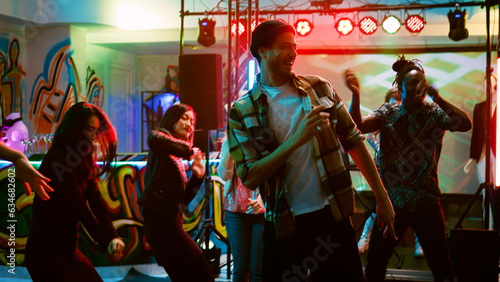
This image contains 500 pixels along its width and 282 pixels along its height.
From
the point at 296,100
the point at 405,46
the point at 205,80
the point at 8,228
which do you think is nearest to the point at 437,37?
the point at 405,46

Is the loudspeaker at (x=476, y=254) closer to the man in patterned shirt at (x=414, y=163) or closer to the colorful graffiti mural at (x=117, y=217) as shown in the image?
the man in patterned shirt at (x=414, y=163)

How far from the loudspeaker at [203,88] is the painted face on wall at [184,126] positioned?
1.61m

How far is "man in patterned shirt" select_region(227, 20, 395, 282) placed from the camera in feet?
5.92

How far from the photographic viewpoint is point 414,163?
3.12 metres

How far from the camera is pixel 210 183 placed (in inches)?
216

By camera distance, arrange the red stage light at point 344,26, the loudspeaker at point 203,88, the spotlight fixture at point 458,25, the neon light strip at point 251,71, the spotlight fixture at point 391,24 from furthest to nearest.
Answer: the red stage light at point 344,26 → the spotlight fixture at point 391,24 → the spotlight fixture at point 458,25 → the neon light strip at point 251,71 → the loudspeaker at point 203,88

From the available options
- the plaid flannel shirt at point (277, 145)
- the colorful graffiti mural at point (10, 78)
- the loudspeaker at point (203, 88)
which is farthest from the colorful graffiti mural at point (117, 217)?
the colorful graffiti mural at point (10, 78)

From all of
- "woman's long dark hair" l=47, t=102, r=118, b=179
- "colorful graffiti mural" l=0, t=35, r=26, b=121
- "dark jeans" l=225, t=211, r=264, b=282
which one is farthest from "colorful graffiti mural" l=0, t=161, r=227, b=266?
"colorful graffiti mural" l=0, t=35, r=26, b=121

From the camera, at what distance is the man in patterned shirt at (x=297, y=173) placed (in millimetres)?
1805

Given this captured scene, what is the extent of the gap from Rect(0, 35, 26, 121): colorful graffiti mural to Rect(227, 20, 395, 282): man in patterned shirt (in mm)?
9708

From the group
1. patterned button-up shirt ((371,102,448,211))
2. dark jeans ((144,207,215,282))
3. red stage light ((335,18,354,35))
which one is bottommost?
dark jeans ((144,207,215,282))

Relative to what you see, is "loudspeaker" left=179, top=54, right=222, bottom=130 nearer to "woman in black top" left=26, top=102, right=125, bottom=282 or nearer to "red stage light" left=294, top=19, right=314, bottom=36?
"woman in black top" left=26, top=102, right=125, bottom=282

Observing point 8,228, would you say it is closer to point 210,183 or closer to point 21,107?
point 210,183

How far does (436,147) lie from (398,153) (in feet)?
0.79
